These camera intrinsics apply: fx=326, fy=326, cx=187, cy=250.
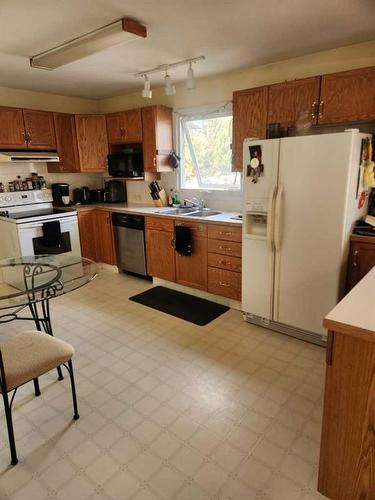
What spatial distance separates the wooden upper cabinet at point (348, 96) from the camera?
254 centimetres

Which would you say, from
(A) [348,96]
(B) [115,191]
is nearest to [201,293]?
(B) [115,191]

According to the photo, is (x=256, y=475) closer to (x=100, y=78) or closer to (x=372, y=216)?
(x=372, y=216)

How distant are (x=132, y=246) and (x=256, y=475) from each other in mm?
3103

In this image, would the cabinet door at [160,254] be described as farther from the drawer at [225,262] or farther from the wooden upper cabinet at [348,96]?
the wooden upper cabinet at [348,96]

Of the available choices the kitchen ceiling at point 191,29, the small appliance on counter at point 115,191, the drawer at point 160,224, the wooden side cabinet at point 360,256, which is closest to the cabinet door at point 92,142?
the small appliance on counter at point 115,191

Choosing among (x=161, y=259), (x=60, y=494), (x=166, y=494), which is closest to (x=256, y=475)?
(x=166, y=494)

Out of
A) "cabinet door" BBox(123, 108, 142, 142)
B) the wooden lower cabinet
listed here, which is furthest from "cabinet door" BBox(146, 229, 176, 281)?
the wooden lower cabinet

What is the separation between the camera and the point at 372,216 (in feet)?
9.19

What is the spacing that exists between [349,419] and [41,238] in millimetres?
3840

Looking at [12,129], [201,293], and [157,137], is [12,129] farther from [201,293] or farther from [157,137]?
[201,293]

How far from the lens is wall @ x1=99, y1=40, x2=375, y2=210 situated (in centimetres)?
282

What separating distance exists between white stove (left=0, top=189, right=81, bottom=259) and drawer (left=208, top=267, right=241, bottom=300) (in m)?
2.08

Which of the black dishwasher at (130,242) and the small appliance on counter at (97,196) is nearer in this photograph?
the black dishwasher at (130,242)

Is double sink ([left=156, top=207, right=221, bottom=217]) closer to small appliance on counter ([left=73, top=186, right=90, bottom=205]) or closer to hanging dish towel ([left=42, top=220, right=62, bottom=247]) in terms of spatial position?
hanging dish towel ([left=42, top=220, right=62, bottom=247])
